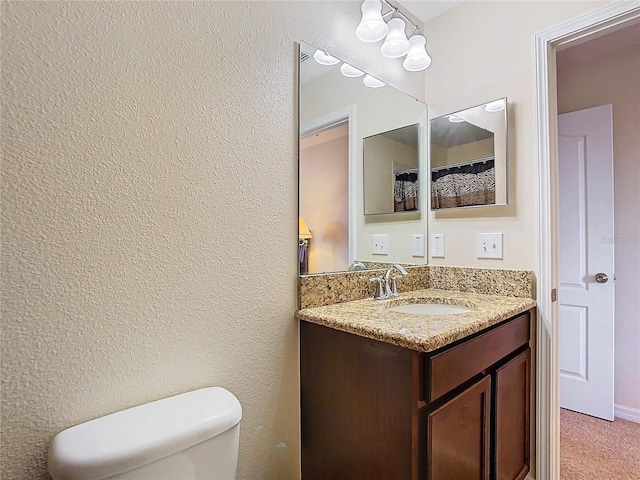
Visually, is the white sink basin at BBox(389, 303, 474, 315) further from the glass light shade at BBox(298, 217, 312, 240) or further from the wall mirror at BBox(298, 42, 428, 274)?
the glass light shade at BBox(298, 217, 312, 240)

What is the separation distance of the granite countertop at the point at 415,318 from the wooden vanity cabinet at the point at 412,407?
0.16ft

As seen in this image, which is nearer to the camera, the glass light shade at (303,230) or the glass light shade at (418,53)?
the glass light shade at (303,230)

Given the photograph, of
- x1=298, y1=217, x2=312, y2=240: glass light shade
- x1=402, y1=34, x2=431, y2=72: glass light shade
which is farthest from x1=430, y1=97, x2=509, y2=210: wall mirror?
x1=298, y1=217, x2=312, y2=240: glass light shade

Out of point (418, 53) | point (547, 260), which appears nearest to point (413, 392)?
point (547, 260)

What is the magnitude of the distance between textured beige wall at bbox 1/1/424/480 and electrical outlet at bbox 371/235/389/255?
1.70 feet

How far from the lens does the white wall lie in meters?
2.18

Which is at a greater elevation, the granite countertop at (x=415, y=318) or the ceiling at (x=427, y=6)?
the ceiling at (x=427, y=6)

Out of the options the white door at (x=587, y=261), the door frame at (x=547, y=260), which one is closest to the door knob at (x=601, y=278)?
the white door at (x=587, y=261)

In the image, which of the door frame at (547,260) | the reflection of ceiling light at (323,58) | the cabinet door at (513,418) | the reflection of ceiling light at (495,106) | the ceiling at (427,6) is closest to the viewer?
the cabinet door at (513,418)

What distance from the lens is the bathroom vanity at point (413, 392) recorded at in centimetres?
97

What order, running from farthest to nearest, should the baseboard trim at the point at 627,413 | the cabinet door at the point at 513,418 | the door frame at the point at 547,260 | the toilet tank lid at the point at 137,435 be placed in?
1. the baseboard trim at the point at 627,413
2. the door frame at the point at 547,260
3. the cabinet door at the point at 513,418
4. the toilet tank lid at the point at 137,435

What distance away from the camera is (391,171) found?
178 cm

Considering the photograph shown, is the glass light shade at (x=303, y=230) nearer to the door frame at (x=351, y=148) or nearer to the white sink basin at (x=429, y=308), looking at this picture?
the door frame at (x=351, y=148)

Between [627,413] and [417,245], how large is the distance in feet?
5.88
